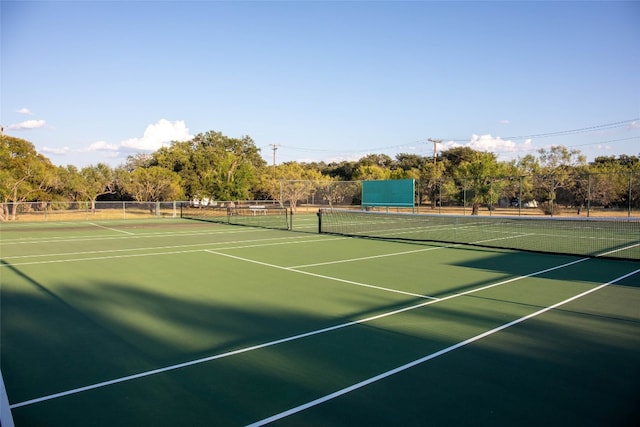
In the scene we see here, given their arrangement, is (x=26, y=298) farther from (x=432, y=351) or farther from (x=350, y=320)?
(x=432, y=351)

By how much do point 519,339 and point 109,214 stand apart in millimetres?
38575

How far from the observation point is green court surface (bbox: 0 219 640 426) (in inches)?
175

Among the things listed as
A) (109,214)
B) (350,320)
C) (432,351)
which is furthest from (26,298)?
(109,214)

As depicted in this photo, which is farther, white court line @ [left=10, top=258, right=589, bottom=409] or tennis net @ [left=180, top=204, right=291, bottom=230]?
tennis net @ [left=180, top=204, right=291, bottom=230]

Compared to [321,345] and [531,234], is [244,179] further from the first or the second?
[321,345]

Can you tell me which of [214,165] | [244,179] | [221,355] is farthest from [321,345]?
[214,165]

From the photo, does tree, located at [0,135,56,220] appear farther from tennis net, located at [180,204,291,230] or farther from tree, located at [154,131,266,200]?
tree, located at [154,131,266,200]

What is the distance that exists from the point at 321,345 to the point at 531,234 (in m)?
19.9

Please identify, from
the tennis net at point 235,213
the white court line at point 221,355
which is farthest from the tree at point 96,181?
the white court line at point 221,355

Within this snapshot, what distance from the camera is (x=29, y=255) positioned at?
15.7 metres

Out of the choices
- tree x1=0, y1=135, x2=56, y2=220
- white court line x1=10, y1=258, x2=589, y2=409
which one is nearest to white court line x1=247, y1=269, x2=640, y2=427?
white court line x1=10, y1=258, x2=589, y2=409

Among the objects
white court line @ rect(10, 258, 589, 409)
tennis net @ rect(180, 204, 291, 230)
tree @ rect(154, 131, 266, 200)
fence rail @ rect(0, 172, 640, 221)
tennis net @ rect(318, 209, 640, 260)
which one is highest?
tree @ rect(154, 131, 266, 200)

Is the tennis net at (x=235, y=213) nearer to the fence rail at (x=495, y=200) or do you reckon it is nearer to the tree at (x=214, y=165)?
the fence rail at (x=495, y=200)

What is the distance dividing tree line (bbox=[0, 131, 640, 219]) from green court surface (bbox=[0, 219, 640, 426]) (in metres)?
21.2
